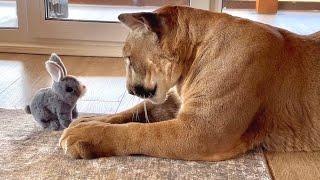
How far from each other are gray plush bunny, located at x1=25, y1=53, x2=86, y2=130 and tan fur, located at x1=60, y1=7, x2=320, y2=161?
0.29 feet

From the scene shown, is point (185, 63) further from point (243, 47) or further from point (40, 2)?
point (40, 2)

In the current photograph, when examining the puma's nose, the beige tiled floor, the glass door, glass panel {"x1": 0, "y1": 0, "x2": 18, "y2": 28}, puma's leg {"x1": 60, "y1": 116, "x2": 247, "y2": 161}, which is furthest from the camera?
glass panel {"x1": 0, "y1": 0, "x2": 18, "y2": 28}

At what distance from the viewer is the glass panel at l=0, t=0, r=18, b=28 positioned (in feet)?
9.30

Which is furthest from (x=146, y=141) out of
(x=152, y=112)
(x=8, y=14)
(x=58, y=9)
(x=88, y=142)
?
(x=8, y=14)

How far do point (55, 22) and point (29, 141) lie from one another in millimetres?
1363

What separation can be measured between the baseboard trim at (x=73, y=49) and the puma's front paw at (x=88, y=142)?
1.45 m

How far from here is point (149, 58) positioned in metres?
1.39

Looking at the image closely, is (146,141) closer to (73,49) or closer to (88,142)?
(88,142)

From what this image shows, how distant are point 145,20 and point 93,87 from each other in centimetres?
89

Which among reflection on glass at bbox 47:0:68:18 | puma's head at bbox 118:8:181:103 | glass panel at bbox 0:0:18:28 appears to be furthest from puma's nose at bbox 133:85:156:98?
glass panel at bbox 0:0:18:28

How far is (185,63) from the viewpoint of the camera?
1.40 m

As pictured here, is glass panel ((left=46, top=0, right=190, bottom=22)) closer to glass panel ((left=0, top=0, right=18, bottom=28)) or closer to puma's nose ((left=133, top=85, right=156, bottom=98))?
glass panel ((left=0, top=0, right=18, bottom=28))

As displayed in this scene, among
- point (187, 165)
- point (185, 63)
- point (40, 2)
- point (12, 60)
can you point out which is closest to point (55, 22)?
point (40, 2)

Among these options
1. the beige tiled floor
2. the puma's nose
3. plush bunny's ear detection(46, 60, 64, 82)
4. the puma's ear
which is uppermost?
the puma's ear
